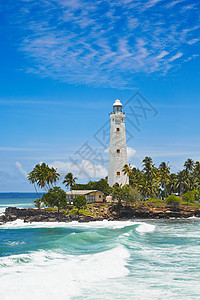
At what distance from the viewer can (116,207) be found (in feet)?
192

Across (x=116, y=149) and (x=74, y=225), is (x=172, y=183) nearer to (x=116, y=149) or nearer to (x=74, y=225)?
(x=116, y=149)

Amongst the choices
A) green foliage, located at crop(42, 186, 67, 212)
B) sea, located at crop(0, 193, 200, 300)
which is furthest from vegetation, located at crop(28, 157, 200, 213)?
sea, located at crop(0, 193, 200, 300)

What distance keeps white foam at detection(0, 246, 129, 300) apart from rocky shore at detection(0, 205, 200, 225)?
25.1 m

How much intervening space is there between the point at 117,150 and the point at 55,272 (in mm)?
47418

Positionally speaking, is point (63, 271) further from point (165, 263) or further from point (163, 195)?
point (163, 195)

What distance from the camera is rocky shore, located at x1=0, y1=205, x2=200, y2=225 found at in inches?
1972

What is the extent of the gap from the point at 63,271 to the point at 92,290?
3.54 metres

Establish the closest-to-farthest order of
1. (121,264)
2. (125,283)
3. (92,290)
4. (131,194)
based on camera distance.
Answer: (92,290)
(125,283)
(121,264)
(131,194)

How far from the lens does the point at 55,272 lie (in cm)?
1873

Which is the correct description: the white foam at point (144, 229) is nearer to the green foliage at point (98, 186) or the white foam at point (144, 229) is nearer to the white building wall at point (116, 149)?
the green foliage at point (98, 186)

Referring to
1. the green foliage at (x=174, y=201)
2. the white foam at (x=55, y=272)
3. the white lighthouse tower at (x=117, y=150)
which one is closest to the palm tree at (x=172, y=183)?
the green foliage at (x=174, y=201)

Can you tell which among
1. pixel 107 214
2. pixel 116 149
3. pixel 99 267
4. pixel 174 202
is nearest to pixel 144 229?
pixel 107 214

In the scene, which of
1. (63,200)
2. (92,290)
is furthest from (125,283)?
(63,200)

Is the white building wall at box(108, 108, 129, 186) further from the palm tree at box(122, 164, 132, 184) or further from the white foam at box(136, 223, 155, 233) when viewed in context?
the white foam at box(136, 223, 155, 233)
